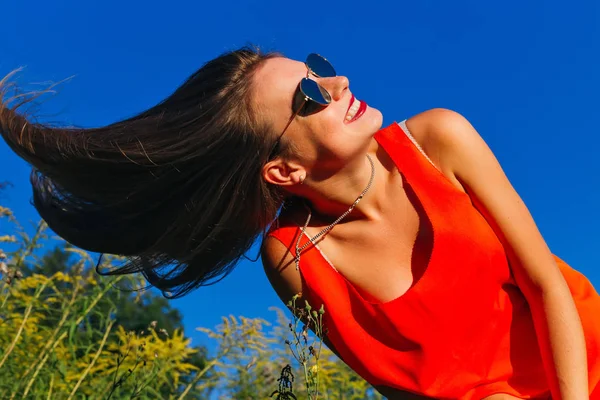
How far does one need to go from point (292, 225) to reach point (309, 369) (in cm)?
81

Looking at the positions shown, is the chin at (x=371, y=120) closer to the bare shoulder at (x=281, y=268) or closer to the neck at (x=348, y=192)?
the neck at (x=348, y=192)

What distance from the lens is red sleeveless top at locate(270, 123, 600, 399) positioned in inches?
95.2

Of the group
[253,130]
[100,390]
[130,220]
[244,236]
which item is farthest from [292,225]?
[100,390]

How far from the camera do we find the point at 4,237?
3.69m

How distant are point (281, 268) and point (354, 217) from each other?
1.13 feet

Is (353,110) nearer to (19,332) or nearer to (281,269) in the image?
(281,269)

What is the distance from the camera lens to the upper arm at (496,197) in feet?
7.89

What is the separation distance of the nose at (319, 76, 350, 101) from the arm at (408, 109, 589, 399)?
1.10ft

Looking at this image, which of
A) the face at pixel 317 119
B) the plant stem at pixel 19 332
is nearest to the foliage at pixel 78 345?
the plant stem at pixel 19 332

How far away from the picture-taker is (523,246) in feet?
7.93

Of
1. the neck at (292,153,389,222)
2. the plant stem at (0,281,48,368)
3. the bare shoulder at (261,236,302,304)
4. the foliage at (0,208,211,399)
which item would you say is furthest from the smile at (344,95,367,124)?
the plant stem at (0,281,48,368)

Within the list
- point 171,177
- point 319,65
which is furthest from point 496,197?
point 171,177

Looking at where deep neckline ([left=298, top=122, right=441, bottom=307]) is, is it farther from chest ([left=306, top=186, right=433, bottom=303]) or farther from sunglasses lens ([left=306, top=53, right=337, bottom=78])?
sunglasses lens ([left=306, top=53, right=337, bottom=78])

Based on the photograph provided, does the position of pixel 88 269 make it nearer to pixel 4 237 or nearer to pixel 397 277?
pixel 4 237
